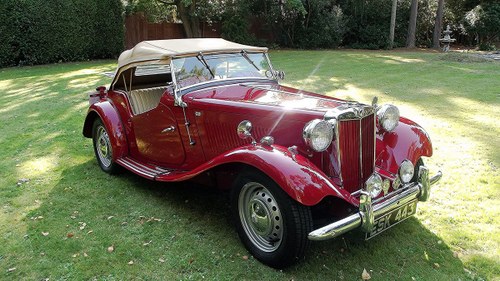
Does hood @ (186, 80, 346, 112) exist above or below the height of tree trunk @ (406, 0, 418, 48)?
below

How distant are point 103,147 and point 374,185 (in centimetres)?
396

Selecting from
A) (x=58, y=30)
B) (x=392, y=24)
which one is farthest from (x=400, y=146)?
(x=392, y=24)

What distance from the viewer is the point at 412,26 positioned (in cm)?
2362

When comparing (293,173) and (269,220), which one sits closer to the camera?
(293,173)

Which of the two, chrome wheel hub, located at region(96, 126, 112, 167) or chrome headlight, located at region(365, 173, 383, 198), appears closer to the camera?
chrome headlight, located at region(365, 173, 383, 198)

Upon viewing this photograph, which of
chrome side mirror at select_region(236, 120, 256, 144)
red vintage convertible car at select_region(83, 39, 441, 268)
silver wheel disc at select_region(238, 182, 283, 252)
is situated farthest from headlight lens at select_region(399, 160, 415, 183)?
chrome side mirror at select_region(236, 120, 256, 144)

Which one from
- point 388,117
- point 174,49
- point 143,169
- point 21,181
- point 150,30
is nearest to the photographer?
point 388,117

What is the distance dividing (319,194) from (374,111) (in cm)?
107

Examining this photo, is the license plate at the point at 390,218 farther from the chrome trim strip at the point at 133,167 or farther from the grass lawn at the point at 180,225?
the chrome trim strip at the point at 133,167

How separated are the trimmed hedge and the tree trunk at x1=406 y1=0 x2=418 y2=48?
1653cm

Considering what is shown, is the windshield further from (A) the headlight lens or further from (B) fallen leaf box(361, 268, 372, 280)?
(B) fallen leaf box(361, 268, 372, 280)

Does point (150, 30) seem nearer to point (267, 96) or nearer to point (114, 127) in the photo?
point (114, 127)

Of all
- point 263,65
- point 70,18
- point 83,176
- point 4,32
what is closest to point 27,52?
point 4,32

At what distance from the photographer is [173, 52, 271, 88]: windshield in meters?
4.41
